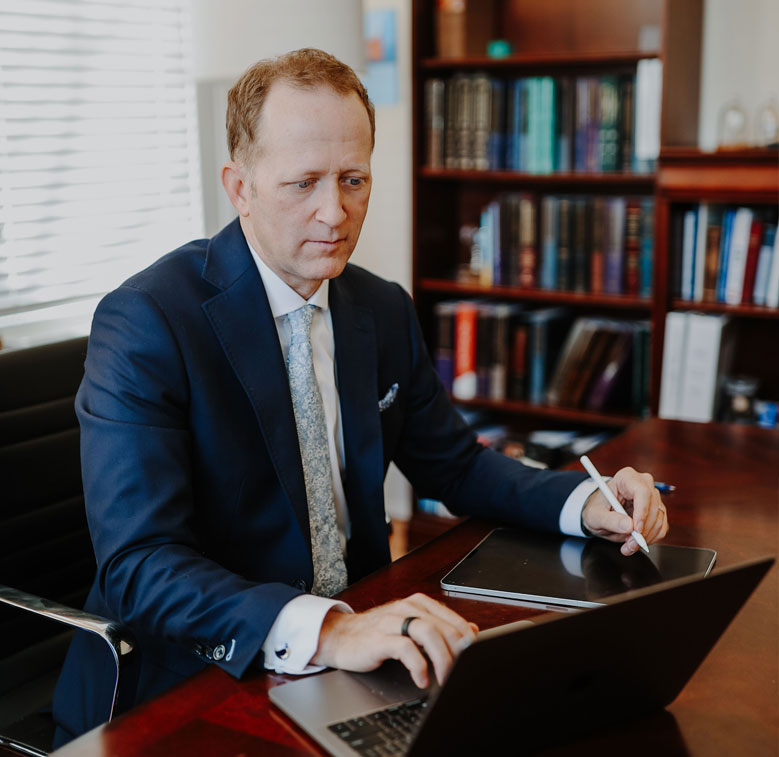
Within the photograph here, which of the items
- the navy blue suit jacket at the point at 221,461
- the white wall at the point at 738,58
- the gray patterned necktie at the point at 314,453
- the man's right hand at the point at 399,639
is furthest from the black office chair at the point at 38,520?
the white wall at the point at 738,58

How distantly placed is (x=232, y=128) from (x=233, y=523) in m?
0.53

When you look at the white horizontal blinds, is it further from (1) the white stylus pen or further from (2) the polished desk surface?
(1) the white stylus pen

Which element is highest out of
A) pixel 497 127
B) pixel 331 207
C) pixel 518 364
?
pixel 497 127

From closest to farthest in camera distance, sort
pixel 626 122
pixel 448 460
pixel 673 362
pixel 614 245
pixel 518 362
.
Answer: pixel 448 460 < pixel 673 362 < pixel 626 122 < pixel 614 245 < pixel 518 362

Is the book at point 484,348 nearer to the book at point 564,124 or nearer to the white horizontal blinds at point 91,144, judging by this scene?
the book at point 564,124

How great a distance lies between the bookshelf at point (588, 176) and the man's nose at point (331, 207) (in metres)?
1.69

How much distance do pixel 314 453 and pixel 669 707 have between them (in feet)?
2.01

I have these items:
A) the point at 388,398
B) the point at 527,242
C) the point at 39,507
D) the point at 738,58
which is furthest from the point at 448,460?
the point at 738,58

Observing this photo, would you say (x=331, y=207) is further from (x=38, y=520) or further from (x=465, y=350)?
(x=465, y=350)

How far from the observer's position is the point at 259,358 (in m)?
1.31

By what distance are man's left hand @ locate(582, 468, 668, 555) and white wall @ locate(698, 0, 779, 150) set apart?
6.51 ft

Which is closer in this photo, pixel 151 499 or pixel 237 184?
Answer: pixel 151 499

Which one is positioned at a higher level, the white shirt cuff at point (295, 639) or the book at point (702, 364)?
the white shirt cuff at point (295, 639)

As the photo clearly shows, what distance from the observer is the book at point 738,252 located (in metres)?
2.77
